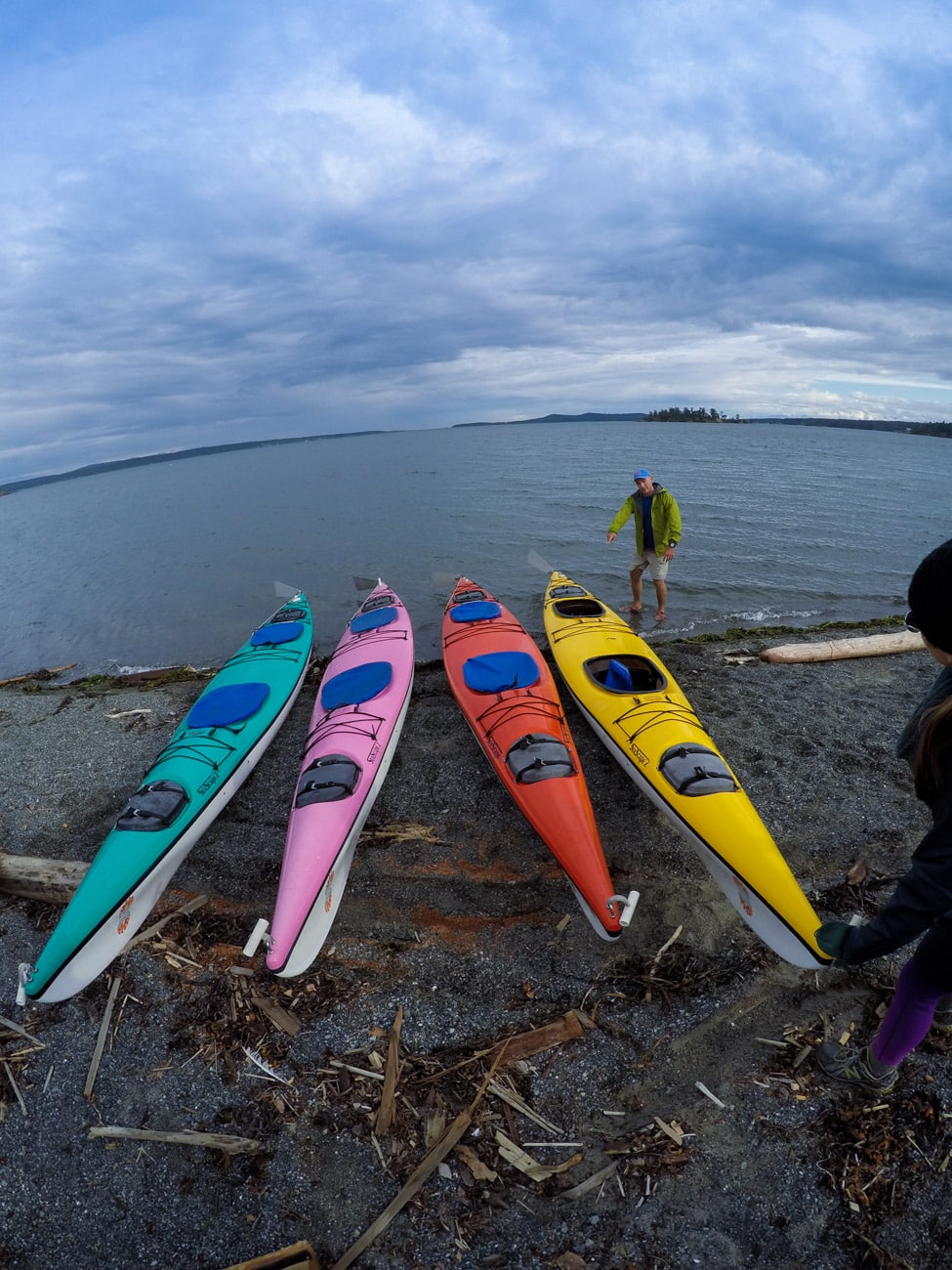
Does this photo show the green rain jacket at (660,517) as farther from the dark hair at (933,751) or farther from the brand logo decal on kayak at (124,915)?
the brand logo decal on kayak at (124,915)

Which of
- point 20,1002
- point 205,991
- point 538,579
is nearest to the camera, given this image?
point 20,1002

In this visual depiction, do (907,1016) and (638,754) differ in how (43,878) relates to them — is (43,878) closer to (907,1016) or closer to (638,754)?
(638,754)

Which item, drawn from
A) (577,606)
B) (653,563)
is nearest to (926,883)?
(577,606)

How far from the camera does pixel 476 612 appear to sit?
9.46m

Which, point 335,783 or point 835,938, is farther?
point 335,783

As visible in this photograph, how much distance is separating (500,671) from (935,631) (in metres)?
5.22

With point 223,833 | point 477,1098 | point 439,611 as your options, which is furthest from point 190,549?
point 477,1098

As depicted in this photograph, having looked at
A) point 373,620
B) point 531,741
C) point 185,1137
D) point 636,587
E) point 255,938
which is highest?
point 636,587

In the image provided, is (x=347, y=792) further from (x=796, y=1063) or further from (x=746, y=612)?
(x=746, y=612)

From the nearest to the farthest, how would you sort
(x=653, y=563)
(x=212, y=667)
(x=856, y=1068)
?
(x=856, y=1068)
(x=653, y=563)
(x=212, y=667)

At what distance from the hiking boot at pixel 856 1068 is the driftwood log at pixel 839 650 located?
6564mm

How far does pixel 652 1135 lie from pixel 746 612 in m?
11.6

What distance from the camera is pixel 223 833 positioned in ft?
19.1

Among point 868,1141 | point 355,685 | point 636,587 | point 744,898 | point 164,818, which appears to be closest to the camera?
point 868,1141
